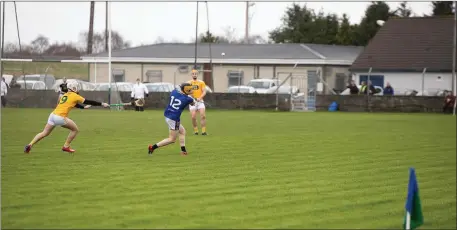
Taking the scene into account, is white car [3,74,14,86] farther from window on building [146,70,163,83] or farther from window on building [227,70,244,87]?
window on building [227,70,244,87]

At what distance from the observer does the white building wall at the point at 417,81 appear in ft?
178

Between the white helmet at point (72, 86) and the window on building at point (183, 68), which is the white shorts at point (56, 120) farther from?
the window on building at point (183, 68)

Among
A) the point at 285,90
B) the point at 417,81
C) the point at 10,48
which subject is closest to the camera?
the point at 10,48

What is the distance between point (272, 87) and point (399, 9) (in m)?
28.0

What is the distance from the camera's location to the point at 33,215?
10.2 metres

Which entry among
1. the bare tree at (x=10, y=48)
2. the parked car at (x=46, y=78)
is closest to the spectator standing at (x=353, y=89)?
the parked car at (x=46, y=78)

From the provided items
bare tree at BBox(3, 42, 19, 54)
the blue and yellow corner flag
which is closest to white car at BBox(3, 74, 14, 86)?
bare tree at BBox(3, 42, 19, 54)

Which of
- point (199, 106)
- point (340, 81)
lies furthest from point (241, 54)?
point (199, 106)

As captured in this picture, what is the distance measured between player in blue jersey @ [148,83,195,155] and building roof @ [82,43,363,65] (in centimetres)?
4216

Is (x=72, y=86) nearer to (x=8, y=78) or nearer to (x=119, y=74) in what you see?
(x=8, y=78)

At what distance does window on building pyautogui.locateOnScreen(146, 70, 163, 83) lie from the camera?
6350 cm

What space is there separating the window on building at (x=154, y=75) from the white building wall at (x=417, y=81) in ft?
55.6

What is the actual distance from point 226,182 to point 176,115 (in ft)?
15.9

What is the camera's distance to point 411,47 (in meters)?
58.5
